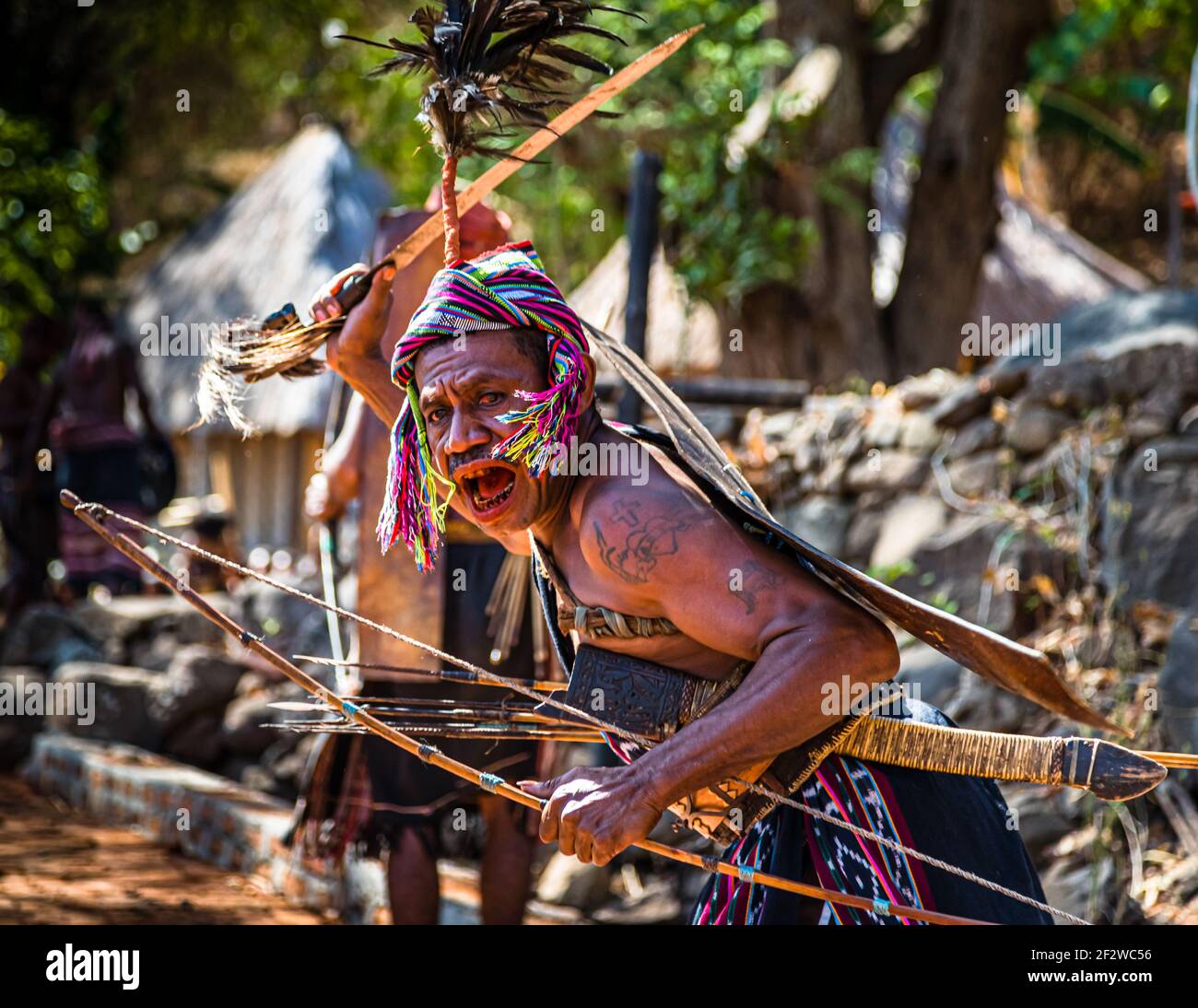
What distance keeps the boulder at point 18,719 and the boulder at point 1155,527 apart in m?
5.69

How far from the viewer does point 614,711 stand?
253 cm

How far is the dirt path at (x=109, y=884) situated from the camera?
4.93 metres

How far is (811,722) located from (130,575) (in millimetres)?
9018

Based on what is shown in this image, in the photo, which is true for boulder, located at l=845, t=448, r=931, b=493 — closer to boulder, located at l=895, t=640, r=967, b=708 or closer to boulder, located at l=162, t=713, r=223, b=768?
boulder, located at l=895, t=640, r=967, b=708

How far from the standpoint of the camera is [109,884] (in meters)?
5.42

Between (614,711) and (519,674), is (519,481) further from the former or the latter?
(519,674)

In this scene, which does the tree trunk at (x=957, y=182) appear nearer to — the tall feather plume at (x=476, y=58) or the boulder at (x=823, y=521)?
the boulder at (x=823, y=521)

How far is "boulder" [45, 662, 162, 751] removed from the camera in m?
7.65

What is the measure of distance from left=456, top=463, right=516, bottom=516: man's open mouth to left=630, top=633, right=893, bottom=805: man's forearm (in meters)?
0.52

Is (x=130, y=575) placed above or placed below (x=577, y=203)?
below

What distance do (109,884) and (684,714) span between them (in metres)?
3.68

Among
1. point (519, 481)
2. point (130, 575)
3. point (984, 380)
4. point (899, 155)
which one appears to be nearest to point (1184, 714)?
point (984, 380)

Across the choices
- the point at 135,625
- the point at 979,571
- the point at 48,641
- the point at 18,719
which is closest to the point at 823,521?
the point at 979,571

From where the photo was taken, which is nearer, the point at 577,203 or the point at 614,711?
the point at 614,711
